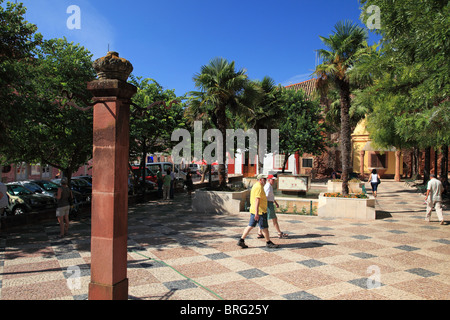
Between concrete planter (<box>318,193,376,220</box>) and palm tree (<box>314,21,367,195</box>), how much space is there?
2.04m

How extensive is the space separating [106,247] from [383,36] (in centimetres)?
1125

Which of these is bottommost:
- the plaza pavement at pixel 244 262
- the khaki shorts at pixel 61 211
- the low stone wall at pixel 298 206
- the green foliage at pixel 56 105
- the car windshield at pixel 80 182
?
the plaza pavement at pixel 244 262

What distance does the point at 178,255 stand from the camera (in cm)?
723

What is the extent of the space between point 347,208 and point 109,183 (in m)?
9.95

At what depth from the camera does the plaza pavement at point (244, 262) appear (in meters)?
5.13

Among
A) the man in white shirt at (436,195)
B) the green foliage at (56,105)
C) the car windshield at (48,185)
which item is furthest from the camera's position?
the car windshield at (48,185)

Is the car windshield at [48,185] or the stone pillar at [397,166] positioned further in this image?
the stone pillar at [397,166]

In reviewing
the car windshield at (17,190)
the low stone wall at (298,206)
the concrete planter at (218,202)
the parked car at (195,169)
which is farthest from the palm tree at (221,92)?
the parked car at (195,169)

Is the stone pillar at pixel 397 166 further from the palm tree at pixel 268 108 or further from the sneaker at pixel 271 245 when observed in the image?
the sneaker at pixel 271 245

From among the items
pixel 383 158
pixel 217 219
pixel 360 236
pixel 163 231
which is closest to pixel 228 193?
pixel 217 219

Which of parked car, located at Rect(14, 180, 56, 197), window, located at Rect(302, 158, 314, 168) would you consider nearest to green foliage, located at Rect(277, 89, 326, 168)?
window, located at Rect(302, 158, 314, 168)

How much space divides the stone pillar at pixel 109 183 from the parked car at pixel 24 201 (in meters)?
10.8

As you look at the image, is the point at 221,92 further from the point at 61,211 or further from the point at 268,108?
the point at 268,108

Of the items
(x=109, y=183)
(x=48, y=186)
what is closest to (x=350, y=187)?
(x=48, y=186)
